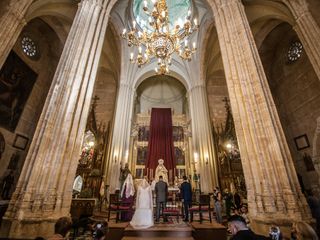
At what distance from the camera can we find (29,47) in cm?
1046

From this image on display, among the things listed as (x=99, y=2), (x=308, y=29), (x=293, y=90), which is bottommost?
(x=308, y=29)

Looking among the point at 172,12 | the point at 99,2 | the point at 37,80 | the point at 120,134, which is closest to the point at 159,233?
the point at 120,134

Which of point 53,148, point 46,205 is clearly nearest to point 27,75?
point 53,148

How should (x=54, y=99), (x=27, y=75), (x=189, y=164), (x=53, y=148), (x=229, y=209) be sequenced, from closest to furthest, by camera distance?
1. (x=53, y=148)
2. (x=54, y=99)
3. (x=229, y=209)
4. (x=27, y=75)
5. (x=189, y=164)

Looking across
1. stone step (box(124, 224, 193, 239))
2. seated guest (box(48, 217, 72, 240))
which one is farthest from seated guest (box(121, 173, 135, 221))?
seated guest (box(48, 217, 72, 240))

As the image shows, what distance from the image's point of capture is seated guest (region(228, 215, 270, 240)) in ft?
6.30

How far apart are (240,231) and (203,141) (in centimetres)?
1040

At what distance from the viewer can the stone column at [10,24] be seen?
17.9 ft

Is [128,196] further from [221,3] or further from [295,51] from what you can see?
[295,51]

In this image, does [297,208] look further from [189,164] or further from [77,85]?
[189,164]

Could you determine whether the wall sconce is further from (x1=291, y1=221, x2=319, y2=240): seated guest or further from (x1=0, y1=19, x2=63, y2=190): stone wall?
(x1=0, y1=19, x2=63, y2=190): stone wall

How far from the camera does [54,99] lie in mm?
5324

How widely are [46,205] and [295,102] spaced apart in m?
13.4

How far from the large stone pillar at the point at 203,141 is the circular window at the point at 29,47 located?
11729mm
